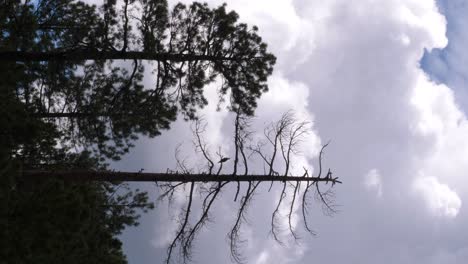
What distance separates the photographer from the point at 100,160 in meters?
14.4

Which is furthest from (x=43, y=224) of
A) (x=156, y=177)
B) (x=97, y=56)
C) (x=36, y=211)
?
(x=97, y=56)

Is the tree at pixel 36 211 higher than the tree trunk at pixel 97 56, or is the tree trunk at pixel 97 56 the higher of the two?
the tree trunk at pixel 97 56

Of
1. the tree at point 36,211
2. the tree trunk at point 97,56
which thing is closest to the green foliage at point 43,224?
the tree at point 36,211

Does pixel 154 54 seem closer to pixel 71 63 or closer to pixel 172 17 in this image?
pixel 172 17

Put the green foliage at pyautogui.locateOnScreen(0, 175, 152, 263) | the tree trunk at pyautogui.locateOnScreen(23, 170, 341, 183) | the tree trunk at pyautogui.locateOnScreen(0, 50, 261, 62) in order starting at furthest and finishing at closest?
1. the tree trunk at pyautogui.locateOnScreen(0, 50, 261, 62)
2. the tree trunk at pyautogui.locateOnScreen(23, 170, 341, 183)
3. the green foliage at pyautogui.locateOnScreen(0, 175, 152, 263)

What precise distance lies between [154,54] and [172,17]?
1.11 metres

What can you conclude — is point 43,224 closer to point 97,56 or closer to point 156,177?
point 156,177

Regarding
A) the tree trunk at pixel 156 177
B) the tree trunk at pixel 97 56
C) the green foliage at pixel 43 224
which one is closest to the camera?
the green foliage at pixel 43 224

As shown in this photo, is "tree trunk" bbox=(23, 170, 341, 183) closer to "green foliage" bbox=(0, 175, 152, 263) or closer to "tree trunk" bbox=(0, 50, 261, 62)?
"green foliage" bbox=(0, 175, 152, 263)

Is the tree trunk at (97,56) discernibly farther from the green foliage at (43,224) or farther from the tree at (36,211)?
the green foliage at (43,224)

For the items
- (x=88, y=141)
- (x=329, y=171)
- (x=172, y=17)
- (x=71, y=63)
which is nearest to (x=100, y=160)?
(x=88, y=141)

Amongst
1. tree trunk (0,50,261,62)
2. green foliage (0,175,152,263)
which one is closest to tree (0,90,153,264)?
green foliage (0,175,152,263)

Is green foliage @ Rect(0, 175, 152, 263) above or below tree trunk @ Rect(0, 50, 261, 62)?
below

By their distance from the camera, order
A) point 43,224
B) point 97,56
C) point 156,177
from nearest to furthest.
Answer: point 43,224 → point 156,177 → point 97,56
